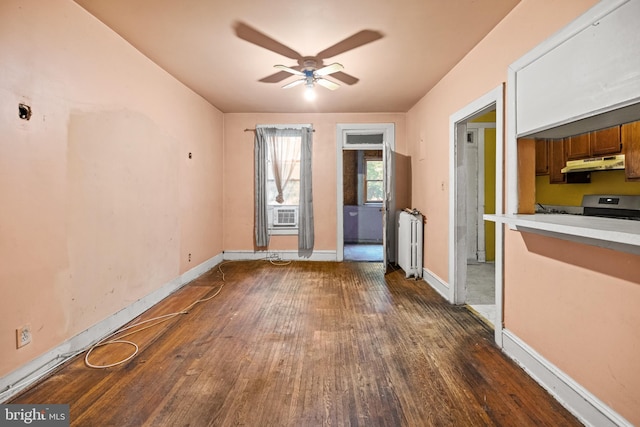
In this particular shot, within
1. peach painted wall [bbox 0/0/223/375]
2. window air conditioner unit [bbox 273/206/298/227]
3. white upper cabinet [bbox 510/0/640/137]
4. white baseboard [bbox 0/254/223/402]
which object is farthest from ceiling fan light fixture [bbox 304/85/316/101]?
white baseboard [bbox 0/254/223/402]

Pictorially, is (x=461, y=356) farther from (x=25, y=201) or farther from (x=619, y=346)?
(x=25, y=201)

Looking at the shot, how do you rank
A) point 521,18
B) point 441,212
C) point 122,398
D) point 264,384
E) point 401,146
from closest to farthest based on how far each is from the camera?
point 122,398 → point 264,384 → point 521,18 → point 441,212 → point 401,146

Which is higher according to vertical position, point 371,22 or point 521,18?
point 371,22

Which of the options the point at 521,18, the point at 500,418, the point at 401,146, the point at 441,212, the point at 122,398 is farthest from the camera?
the point at 401,146

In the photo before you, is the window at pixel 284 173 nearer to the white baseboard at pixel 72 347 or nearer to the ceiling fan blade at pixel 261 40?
the white baseboard at pixel 72 347

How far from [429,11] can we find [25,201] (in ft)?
9.83

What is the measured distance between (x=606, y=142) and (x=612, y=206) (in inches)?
25.6

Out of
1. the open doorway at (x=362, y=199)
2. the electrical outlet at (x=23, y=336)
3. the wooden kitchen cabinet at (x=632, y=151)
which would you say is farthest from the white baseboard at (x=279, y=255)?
the wooden kitchen cabinet at (x=632, y=151)

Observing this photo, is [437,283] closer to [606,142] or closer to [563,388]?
[563,388]

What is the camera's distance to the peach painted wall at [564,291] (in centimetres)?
138

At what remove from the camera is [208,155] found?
4.74 m

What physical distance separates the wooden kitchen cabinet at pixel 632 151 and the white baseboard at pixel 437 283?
194cm

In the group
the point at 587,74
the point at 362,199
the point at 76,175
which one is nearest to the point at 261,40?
the point at 76,175

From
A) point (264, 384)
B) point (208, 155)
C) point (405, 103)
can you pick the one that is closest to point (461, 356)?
point (264, 384)
